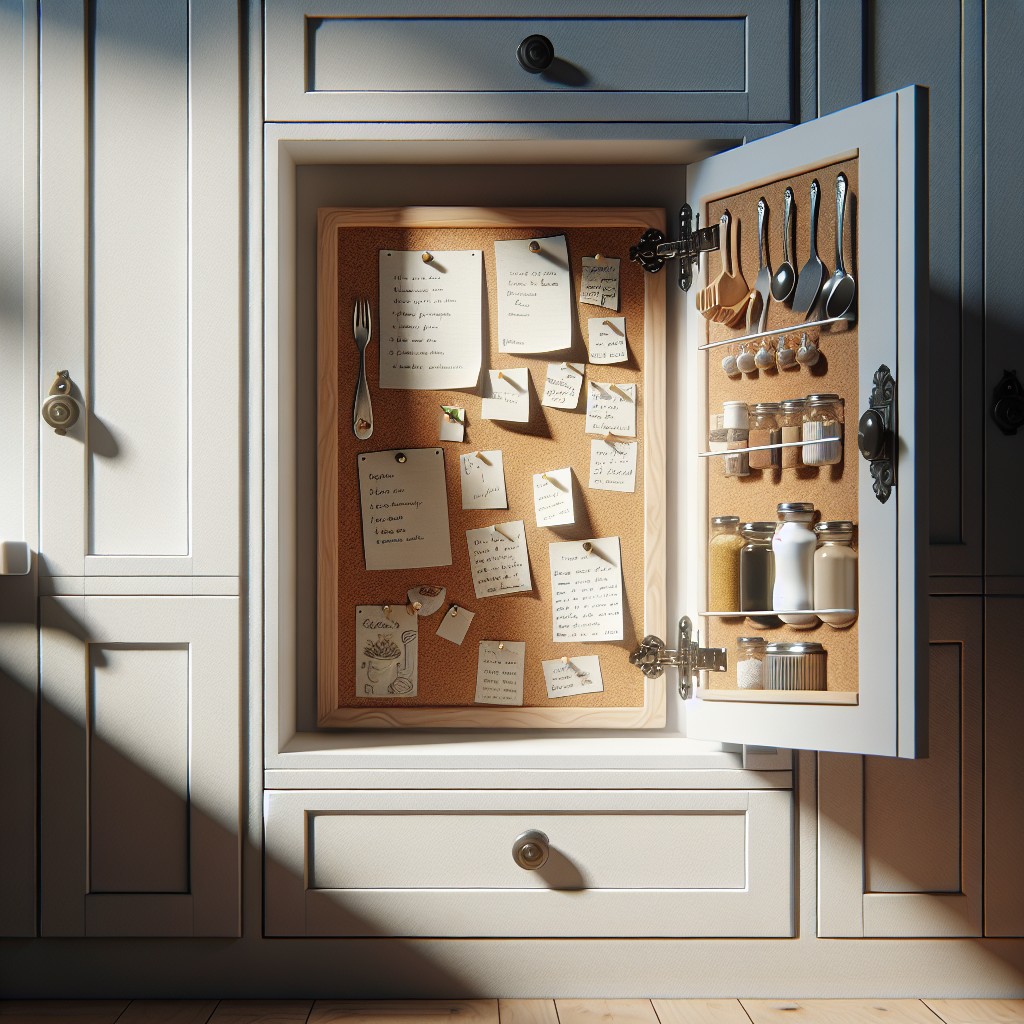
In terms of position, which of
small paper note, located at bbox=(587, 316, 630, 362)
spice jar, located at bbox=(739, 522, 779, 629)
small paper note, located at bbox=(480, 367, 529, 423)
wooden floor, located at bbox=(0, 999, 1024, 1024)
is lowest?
wooden floor, located at bbox=(0, 999, 1024, 1024)

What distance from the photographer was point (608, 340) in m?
1.92

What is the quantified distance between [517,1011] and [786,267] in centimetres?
144

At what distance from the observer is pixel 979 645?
171 centimetres

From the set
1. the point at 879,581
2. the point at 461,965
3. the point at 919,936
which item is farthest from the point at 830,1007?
the point at 879,581

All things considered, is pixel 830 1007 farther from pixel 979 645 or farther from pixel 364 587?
pixel 364 587

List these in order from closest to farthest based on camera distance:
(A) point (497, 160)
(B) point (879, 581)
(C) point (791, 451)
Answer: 1. (B) point (879, 581)
2. (C) point (791, 451)
3. (A) point (497, 160)

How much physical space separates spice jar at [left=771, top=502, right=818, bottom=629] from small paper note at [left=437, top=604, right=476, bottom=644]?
661mm

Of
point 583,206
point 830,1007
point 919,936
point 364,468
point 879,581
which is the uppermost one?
point 583,206

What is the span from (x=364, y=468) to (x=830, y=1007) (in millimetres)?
1381

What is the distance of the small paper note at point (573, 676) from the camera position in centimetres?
192

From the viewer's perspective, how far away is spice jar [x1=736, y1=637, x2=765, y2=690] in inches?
64.7

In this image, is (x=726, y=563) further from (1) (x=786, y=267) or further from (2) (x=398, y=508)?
(2) (x=398, y=508)

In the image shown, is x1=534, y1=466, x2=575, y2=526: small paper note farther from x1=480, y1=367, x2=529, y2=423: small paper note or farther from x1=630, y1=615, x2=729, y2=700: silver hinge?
x1=630, y1=615, x2=729, y2=700: silver hinge

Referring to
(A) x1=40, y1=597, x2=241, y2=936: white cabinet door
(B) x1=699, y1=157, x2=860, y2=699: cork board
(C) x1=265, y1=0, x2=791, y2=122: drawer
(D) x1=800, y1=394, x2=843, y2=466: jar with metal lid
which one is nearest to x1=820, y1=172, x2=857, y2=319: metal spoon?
(B) x1=699, y1=157, x2=860, y2=699: cork board
